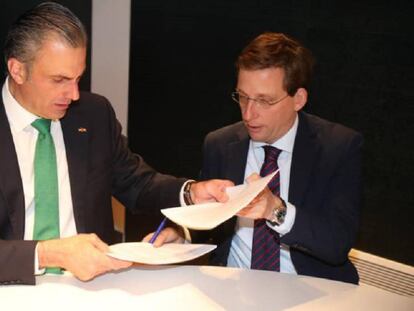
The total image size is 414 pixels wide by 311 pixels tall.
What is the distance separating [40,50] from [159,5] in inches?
77.2

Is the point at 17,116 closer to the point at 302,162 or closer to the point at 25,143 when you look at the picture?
the point at 25,143

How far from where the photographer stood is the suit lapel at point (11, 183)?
2256 mm

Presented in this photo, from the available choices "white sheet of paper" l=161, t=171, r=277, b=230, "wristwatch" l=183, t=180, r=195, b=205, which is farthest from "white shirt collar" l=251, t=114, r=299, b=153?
"white sheet of paper" l=161, t=171, r=277, b=230

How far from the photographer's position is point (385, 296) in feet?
6.74

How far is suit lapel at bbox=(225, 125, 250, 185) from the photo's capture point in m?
2.60

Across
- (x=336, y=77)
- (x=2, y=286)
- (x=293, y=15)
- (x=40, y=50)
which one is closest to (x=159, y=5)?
(x=293, y=15)

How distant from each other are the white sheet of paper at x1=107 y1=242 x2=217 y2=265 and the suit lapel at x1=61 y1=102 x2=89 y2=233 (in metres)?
0.46

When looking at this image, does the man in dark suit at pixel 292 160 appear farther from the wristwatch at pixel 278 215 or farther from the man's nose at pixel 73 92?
the man's nose at pixel 73 92

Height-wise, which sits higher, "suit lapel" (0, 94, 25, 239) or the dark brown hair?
the dark brown hair

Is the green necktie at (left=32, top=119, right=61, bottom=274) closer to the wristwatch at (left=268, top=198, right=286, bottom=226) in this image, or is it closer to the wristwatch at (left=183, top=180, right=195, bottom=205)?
the wristwatch at (left=183, top=180, right=195, bottom=205)

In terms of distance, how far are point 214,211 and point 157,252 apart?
0.78ft

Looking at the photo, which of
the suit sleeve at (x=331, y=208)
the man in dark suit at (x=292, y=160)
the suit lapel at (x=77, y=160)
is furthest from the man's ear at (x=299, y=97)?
the suit lapel at (x=77, y=160)

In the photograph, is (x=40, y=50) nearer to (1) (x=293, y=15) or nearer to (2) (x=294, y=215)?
(2) (x=294, y=215)

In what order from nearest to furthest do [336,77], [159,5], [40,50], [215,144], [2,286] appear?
[2,286] → [40,50] → [215,144] → [336,77] → [159,5]
